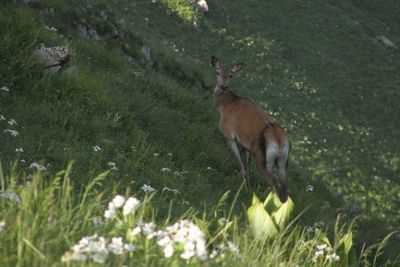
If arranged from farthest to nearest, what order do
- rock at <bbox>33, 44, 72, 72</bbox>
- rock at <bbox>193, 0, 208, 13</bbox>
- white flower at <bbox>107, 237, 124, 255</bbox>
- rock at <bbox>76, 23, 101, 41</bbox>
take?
rock at <bbox>193, 0, 208, 13</bbox> → rock at <bbox>76, 23, 101, 41</bbox> → rock at <bbox>33, 44, 72, 72</bbox> → white flower at <bbox>107, 237, 124, 255</bbox>

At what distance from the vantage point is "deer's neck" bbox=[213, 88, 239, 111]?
1273 cm

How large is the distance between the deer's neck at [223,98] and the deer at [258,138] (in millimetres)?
162

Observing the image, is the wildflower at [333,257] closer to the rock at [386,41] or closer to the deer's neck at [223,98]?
the deer's neck at [223,98]

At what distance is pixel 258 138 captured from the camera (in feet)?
35.4

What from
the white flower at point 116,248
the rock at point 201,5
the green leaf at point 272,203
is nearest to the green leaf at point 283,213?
the green leaf at point 272,203

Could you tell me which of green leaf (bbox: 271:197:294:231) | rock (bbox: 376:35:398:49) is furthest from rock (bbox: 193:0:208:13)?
green leaf (bbox: 271:197:294:231)

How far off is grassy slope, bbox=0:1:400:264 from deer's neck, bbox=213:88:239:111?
0.63m

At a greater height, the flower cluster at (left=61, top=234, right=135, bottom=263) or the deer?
the flower cluster at (left=61, top=234, right=135, bottom=263)

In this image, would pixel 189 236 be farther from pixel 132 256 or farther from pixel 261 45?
pixel 261 45

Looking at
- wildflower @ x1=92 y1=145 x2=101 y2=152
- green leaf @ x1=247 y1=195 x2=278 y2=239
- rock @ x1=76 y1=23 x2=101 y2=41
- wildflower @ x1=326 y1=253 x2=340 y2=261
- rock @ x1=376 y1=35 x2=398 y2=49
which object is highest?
wildflower @ x1=326 y1=253 x2=340 y2=261

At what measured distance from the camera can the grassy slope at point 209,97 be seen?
9.06m

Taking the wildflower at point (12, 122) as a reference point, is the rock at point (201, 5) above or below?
below

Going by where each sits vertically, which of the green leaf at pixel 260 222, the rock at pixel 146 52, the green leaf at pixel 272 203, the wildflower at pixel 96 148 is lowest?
the rock at pixel 146 52

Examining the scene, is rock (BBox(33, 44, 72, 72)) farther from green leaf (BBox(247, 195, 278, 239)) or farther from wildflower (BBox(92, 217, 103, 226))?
wildflower (BBox(92, 217, 103, 226))
